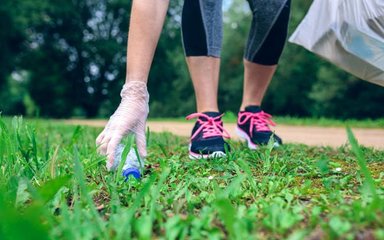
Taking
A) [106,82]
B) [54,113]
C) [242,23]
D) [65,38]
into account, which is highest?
[242,23]

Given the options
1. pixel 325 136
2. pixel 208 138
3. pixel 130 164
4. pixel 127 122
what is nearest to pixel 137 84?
pixel 127 122

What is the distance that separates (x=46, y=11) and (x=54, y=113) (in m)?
4.75

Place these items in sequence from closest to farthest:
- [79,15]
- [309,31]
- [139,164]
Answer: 1. [139,164]
2. [309,31]
3. [79,15]

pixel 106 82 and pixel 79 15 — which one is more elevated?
pixel 79 15

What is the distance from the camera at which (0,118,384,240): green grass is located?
0.77 metres

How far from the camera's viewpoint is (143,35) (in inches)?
66.2

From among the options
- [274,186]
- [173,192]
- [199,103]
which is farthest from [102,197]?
[199,103]

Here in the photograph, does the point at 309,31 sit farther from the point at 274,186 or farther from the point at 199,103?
the point at 274,186

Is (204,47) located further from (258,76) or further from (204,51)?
(258,76)

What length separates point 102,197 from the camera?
1179 mm

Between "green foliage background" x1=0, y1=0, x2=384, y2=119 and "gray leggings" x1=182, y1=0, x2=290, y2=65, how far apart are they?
62.3 feet

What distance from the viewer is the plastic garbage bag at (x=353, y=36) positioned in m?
1.62

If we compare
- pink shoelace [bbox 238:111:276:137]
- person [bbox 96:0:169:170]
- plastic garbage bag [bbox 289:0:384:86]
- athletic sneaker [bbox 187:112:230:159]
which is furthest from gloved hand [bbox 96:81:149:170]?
pink shoelace [bbox 238:111:276:137]

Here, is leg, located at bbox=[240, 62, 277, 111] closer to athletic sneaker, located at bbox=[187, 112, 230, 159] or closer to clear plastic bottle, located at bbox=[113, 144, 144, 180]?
athletic sneaker, located at bbox=[187, 112, 230, 159]
